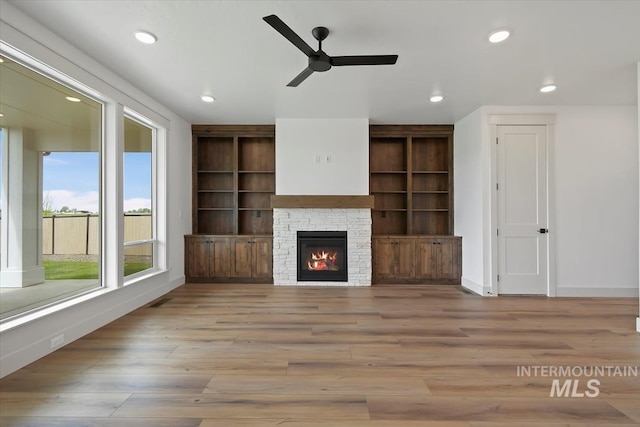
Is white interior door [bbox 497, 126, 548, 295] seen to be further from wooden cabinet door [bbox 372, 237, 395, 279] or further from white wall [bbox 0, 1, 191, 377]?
white wall [bbox 0, 1, 191, 377]

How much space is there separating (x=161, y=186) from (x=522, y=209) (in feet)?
17.9

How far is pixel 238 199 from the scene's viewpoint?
5789 mm

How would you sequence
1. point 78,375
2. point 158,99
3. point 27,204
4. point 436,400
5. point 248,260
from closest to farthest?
point 436,400, point 78,375, point 27,204, point 158,99, point 248,260

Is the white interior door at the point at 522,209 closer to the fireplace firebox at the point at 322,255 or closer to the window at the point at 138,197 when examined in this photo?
the fireplace firebox at the point at 322,255

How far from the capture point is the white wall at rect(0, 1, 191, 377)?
7.65 feet

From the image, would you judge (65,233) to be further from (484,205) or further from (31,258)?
(484,205)

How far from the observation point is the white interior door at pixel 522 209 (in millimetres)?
4504

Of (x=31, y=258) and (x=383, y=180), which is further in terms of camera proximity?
(x=383, y=180)

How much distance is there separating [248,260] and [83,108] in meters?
3.11

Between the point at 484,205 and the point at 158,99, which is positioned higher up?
the point at 158,99


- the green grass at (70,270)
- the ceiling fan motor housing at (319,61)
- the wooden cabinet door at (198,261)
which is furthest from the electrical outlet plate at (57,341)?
the ceiling fan motor housing at (319,61)

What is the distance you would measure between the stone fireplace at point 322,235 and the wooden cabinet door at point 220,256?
2.76 ft

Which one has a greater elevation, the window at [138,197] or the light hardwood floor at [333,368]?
the window at [138,197]

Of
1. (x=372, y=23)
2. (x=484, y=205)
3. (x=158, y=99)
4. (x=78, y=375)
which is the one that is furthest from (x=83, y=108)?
(x=484, y=205)
